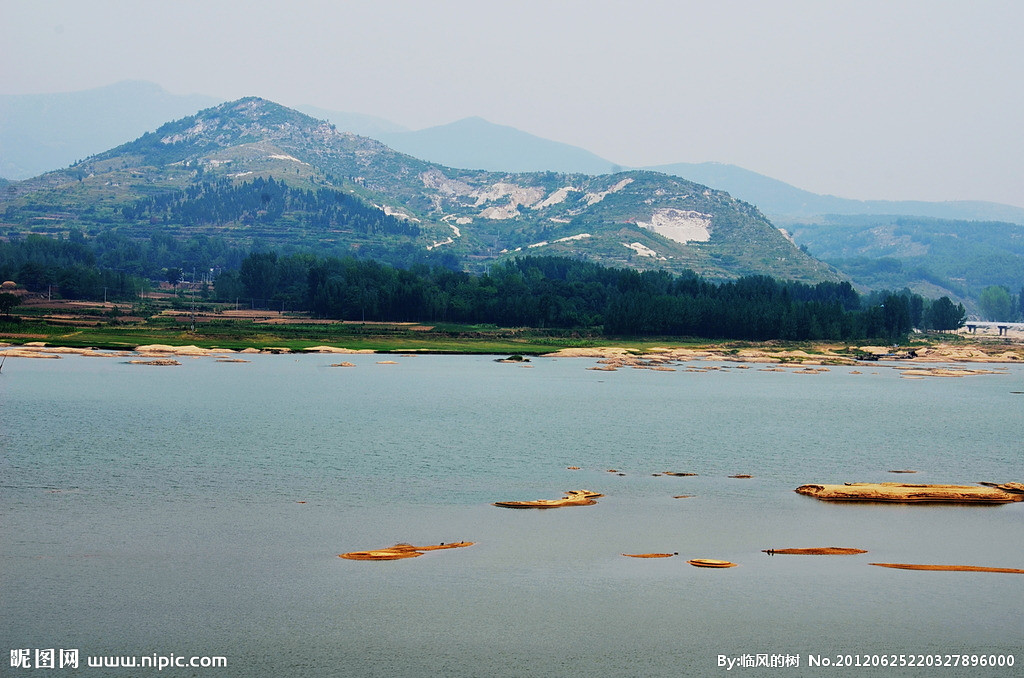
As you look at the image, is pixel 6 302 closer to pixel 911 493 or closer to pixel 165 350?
pixel 165 350

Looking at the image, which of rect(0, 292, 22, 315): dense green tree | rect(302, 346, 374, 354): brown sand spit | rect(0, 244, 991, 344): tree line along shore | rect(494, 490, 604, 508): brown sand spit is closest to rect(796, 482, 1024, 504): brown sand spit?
rect(494, 490, 604, 508): brown sand spit

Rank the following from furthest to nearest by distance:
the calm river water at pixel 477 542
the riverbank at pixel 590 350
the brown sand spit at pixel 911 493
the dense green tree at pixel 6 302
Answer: the dense green tree at pixel 6 302 < the riverbank at pixel 590 350 < the brown sand spit at pixel 911 493 < the calm river water at pixel 477 542

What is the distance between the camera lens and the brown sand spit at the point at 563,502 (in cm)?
3164

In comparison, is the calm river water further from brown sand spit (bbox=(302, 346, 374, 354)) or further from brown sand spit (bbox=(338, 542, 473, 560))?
brown sand spit (bbox=(302, 346, 374, 354))

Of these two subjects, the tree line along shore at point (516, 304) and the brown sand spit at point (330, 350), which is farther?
the tree line along shore at point (516, 304)

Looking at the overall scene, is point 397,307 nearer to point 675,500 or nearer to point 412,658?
point 675,500

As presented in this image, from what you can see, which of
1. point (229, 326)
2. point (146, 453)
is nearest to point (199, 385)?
point (146, 453)

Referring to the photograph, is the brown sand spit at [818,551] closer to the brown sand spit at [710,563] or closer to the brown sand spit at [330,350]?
the brown sand spit at [710,563]

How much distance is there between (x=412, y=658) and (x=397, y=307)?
479 feet

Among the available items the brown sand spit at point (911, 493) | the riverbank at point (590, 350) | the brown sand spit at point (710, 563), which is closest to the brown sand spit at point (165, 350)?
the riverbank at point (590, 350)

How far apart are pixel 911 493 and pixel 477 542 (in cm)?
1633

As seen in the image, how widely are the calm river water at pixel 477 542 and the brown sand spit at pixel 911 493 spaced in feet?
2.90

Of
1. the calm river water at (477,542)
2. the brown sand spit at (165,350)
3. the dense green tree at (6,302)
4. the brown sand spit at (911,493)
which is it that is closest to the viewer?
the calm river water at (477,542)

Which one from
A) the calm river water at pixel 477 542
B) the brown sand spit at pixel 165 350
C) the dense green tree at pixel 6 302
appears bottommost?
the calm river water at pixel 477 542
